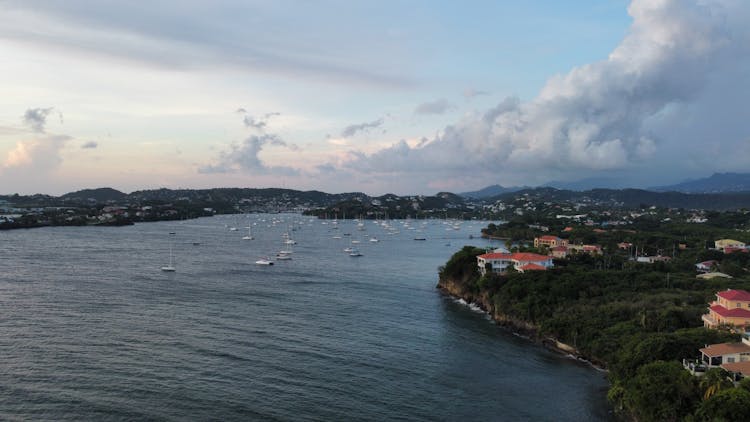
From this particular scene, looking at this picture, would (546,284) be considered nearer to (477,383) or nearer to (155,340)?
(477,383)

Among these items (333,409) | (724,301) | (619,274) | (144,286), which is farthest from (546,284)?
(144,286)

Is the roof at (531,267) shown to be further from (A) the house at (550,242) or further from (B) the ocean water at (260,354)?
(A) the house at (550,242)

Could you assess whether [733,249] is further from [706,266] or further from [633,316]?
[633,316]

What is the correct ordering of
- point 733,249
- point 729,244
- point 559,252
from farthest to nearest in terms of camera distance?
1. point 729,244
2. point 733,249
3. point 559,252

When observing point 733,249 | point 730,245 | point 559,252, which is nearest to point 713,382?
point 559,252

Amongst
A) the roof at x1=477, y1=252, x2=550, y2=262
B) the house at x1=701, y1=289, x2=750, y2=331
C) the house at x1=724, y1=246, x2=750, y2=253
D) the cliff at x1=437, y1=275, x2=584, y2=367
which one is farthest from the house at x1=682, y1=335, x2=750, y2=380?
the house at x1=724, y1=246, x2=750, y2=253

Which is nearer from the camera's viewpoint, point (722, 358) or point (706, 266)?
point (722, 358)
